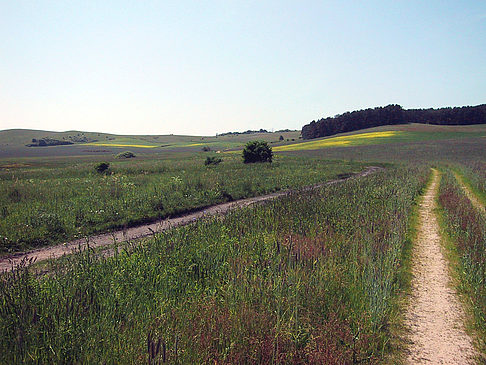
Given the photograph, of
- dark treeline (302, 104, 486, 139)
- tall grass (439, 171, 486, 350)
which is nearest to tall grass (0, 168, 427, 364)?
tall grass (439, 171, 486, 350)

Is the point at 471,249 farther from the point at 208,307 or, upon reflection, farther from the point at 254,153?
the point at 254,153

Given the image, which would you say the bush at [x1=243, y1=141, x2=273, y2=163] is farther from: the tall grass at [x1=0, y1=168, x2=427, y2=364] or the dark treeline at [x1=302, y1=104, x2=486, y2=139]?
the dark treeline at [x1=302, y1=104, x2=486, y2=139]

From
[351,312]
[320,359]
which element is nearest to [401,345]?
[351,312]

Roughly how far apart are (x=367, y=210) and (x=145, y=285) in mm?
8434

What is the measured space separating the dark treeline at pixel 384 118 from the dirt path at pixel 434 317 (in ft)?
391

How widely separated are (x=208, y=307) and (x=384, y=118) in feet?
416

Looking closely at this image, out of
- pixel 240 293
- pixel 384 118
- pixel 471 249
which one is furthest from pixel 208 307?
pixel 384 118

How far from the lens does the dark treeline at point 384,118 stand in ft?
380

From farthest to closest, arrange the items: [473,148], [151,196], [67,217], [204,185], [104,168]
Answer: [473,148] < [104,168] < [204,185] < [151,196] < [67,217]

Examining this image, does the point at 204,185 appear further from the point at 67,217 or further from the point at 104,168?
the point at 104,168

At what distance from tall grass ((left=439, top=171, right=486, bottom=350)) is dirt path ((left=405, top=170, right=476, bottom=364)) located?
0.83 feet

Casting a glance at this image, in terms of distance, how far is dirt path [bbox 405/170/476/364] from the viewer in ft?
15.0

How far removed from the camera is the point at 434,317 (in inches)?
218

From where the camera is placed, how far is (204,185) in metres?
21.4
